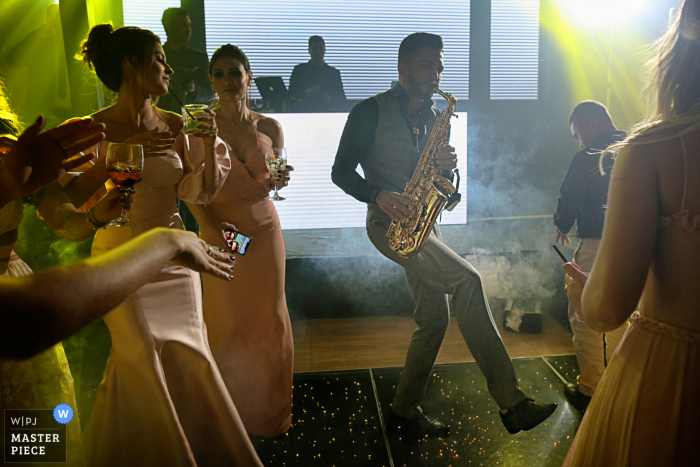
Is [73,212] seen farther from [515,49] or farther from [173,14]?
[515,49]

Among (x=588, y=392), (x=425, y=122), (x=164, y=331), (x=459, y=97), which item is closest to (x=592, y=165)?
(x=425, y=122)

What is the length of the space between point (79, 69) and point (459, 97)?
4.06m

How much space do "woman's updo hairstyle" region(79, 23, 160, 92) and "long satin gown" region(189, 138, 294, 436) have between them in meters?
0.69

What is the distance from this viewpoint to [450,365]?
3.53 meters

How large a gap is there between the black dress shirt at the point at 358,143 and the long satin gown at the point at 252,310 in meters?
0.42

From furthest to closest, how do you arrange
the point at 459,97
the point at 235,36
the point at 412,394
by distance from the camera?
the point at 459,97 < the point at 235,36 < the point at 412,394

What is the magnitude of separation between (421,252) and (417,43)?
3.70 ft

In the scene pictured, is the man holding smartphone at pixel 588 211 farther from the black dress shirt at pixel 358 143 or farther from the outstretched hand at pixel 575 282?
the outstretched hand at pixel 575 282

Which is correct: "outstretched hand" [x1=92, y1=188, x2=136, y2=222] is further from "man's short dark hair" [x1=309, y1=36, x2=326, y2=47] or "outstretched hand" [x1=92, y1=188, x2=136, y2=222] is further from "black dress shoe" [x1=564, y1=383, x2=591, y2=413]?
"man's short dark hair" [x1=309, y1=36, x2=326, y2=47]

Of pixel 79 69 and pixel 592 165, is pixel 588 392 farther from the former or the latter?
pixel 79 69

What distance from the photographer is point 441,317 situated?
8.61 feet

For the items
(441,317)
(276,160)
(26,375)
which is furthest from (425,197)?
(26,375)

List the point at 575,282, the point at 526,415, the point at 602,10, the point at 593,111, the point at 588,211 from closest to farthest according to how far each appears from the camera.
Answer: the point at 575,282, the point at 526,415, the point at 588,211, the point at 593,111, the point at 602,10

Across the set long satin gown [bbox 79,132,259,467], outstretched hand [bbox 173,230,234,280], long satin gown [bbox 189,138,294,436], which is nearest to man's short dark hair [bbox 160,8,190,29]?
long satin gown [bbox 189,138,294,436]
